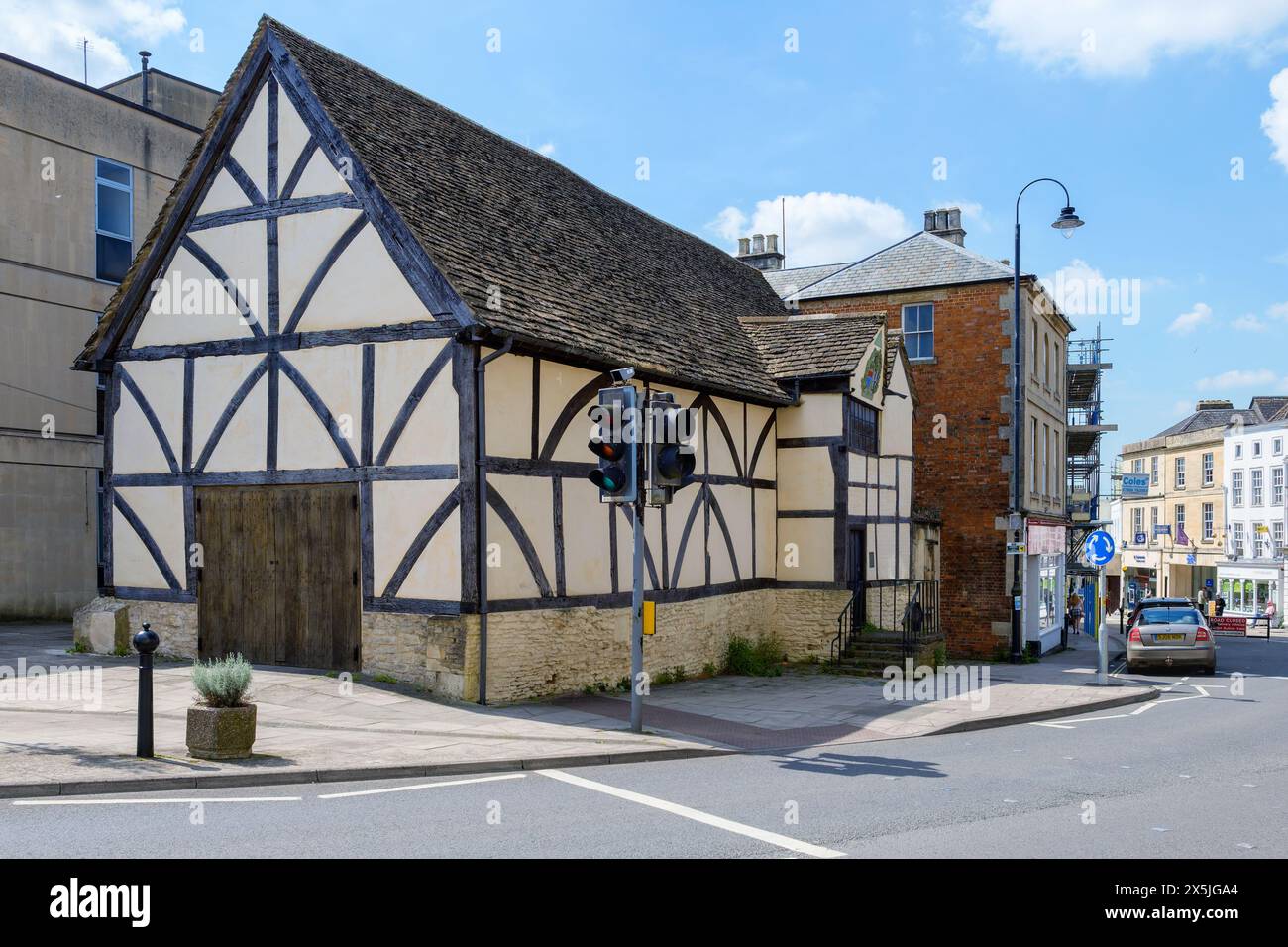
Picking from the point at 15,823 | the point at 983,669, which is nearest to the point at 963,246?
the point at 983,669

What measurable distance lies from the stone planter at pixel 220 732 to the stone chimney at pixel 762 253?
2875 centimetres

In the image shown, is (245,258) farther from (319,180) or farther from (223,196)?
A: (319,180)

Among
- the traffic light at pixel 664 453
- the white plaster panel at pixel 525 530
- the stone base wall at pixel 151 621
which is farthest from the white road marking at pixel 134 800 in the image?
the stone base wall at pixel 151 621

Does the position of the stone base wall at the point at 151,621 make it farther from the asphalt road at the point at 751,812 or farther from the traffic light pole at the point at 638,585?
the asphalt road at the point at 751,812

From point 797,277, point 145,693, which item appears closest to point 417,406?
point 145,693

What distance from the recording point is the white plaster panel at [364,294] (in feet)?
44.3

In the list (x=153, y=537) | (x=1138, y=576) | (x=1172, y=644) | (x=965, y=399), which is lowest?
(x=1138, y=576)

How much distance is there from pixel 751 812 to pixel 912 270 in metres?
22.3

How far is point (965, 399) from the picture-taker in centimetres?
2662

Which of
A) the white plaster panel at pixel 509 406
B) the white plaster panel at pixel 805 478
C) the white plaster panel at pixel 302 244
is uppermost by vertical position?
the white plaster panel at pixel 302 244

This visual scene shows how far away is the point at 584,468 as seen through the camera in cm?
1487

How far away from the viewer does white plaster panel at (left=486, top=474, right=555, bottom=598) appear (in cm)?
1310

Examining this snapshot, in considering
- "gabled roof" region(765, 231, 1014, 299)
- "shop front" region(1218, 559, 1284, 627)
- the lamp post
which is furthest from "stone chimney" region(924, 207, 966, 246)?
"shop front" region(1218, 559, 1284, 627)
